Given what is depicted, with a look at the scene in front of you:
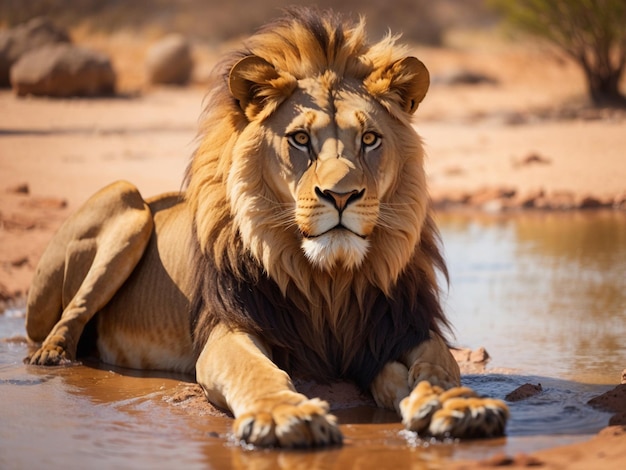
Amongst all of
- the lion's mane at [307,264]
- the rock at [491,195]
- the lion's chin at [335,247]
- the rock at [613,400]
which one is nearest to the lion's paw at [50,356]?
the lion's mane at [307,264]

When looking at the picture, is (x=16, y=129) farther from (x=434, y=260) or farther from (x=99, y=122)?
(x=434, y=260)

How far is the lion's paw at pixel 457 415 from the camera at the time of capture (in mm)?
3869

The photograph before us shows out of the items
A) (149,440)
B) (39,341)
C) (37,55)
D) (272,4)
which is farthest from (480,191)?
(272,4)

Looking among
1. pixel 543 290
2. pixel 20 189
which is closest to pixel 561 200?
pixel 543 290

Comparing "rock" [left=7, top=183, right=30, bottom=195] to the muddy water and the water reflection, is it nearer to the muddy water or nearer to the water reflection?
the muddy water

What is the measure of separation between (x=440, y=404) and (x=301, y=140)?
50.7 inches

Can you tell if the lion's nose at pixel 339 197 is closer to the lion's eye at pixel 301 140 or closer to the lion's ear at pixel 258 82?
the lion's eye at pixel 301 140

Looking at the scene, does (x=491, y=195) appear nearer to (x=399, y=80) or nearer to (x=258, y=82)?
(x=399, y=80)

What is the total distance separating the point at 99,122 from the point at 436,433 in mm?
13423

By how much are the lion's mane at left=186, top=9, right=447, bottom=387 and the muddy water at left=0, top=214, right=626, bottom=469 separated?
0.84ft

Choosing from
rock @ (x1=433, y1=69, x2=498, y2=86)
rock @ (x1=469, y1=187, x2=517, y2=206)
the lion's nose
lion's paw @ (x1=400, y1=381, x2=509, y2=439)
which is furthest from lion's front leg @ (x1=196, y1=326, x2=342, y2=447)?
rock @ (x1=433, y1=69, x2=498, y2=86)

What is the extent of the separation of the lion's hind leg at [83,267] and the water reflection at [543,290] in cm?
202

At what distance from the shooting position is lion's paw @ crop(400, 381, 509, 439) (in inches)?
152

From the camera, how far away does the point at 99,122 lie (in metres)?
16.6
